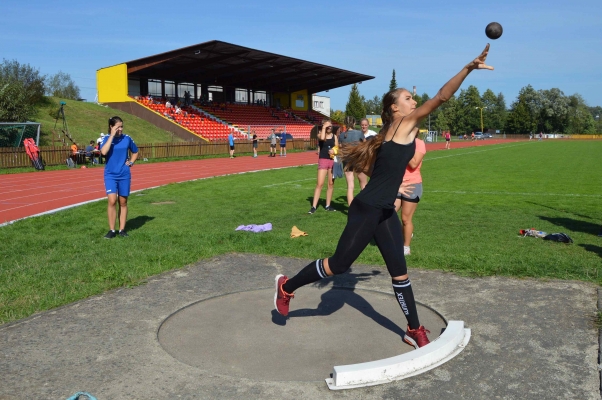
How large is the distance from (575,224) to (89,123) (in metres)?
38.2

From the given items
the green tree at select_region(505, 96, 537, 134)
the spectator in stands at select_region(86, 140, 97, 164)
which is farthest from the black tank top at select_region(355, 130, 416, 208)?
the green tree at select_region(505, 96, 537, 134)

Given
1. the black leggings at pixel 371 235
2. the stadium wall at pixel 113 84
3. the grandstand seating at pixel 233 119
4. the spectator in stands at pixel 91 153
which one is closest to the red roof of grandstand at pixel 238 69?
the stadium wall at pixel 113 84

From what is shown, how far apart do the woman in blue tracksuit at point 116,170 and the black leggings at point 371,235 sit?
6.21 meters

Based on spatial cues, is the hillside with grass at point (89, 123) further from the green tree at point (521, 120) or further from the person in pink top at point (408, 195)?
the green tree at point (521, 120)

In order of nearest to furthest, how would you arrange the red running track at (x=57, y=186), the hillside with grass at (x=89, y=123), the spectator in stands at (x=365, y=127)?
the spectator in stands at (x=365, y=127) → the red running track at (x=57, y=186) → the hillside with grass at (x=89, y=123)

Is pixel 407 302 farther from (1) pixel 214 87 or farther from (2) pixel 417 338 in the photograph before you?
(1) pixel 214 87

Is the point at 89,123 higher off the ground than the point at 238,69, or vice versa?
the point at 238,69

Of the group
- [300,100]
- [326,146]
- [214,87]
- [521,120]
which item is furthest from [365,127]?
[521,120]

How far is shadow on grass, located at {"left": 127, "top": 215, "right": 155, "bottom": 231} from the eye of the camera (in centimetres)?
1092

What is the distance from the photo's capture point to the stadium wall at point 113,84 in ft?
158

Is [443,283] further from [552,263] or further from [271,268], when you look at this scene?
[271,268]

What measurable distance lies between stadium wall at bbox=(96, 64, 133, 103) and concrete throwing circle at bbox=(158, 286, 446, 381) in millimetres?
45266

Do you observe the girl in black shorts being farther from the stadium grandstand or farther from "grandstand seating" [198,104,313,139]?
"grandstand seating" [198,104,313,139]

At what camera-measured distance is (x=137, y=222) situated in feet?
37.9
